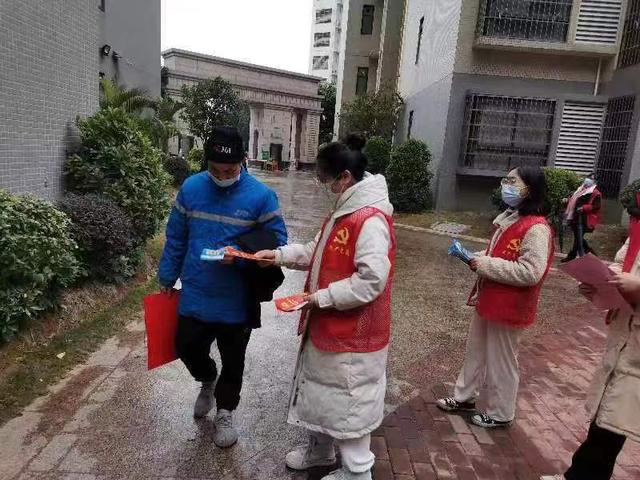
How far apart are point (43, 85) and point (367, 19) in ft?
75.6

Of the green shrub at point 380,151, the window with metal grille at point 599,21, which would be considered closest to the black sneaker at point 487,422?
the window with metal grille at point 599,21

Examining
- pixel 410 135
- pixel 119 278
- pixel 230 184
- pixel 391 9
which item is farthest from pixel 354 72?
pixel 230 184

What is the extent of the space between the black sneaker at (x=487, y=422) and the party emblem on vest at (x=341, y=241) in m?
1.69

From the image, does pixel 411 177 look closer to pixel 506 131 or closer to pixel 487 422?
pixel 506 131

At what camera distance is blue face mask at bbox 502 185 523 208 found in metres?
3.00

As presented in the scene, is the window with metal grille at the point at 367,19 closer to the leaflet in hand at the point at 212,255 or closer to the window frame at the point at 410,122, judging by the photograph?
the window frame at the point at 410,122

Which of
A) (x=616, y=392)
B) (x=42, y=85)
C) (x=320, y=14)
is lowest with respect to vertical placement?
(x=616, y=392)

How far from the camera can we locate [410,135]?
17.1m

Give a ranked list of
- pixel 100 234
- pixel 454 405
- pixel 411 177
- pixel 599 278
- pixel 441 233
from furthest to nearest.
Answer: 1. pixel 411 177
2. pixel 441 233
3. pixel 100 234
4. pixel 454 405
5. pixel 599 278

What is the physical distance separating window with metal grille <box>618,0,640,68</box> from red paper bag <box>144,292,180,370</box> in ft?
38.3

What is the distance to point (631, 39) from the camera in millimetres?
11164

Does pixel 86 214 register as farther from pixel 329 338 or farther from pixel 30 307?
pixel 329 338

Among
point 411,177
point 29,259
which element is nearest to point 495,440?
point 29,259

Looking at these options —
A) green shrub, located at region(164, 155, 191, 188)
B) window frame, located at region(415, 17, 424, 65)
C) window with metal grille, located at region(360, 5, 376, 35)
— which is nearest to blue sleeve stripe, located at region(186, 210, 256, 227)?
green shrub, located at region(164, 155, 191, 188)
